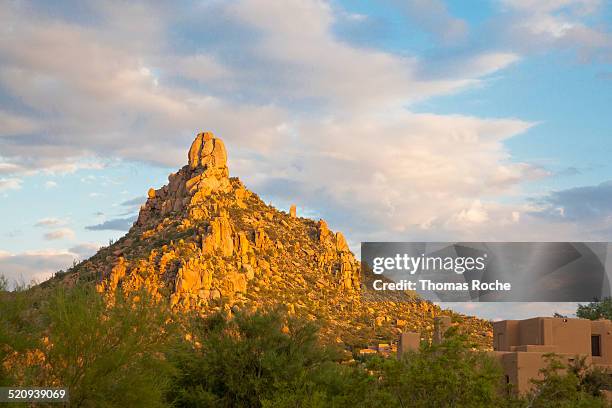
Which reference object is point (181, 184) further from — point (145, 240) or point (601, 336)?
point (601, 336)

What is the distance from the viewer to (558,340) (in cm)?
4581

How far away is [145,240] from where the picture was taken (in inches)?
3964

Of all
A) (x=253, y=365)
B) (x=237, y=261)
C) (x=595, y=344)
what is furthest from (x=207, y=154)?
(x=253, y=365)

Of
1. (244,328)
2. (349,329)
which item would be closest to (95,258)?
(349,329)

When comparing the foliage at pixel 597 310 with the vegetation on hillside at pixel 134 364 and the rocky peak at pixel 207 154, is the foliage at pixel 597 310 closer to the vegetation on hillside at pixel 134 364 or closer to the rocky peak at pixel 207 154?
the vegetation on hillside at pixel 134 364

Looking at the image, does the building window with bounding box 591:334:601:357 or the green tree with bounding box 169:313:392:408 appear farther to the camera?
the building window with bounding box 591:334:601:357

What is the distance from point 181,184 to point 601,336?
7592 cm

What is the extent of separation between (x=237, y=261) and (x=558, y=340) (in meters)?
55.2

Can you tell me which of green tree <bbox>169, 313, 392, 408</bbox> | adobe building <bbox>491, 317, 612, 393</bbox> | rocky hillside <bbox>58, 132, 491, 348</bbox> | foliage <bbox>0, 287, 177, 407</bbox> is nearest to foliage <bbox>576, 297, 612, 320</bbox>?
rocky hillside <bbox>58, 132, 491, 348</bbox>

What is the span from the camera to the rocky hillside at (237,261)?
86.4 meters

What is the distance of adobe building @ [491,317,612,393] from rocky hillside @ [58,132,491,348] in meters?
29.5

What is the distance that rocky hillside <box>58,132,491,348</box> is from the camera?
8638 centimetres

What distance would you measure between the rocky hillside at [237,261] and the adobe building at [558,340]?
29505mm

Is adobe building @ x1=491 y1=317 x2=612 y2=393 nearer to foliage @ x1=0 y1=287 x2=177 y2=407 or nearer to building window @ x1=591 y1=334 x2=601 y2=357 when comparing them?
building window @ x1=591 y1=334 x2=601 y2=357
